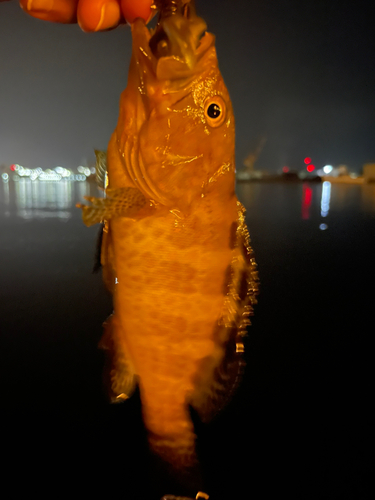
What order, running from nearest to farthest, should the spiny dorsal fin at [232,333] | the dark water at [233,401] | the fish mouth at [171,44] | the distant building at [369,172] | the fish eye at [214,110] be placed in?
the fish mouth at [171,44], the fish eye at [214,110], the spiny dorsal fin at [232,333], the dark water at [233,401], the distant building at [369,172]

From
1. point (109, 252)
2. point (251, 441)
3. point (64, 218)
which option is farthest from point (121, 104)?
point (64, 218)

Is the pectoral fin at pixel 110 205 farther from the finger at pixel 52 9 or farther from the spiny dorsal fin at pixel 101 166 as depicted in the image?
the finger at pixel 52 9

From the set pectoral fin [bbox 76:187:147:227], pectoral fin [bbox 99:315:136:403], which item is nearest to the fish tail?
pectoral fin [bbox 99:315:136:403]

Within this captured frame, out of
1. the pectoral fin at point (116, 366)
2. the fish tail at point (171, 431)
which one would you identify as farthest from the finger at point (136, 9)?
the fish tail at point (171, 431)

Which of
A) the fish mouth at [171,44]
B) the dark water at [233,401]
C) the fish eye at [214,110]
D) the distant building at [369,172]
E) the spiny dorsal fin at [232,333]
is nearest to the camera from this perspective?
the fish mouth at [171,44]

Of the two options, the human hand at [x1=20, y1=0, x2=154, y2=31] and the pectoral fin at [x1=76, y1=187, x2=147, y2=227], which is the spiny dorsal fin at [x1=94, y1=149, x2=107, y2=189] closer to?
the pectoral fin at [x1=76, y1=187, x2=147, y2=227]

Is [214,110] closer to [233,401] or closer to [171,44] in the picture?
[171,44]

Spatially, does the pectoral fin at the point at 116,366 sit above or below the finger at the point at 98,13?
below

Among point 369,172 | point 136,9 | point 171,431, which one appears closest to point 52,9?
point 136,9
